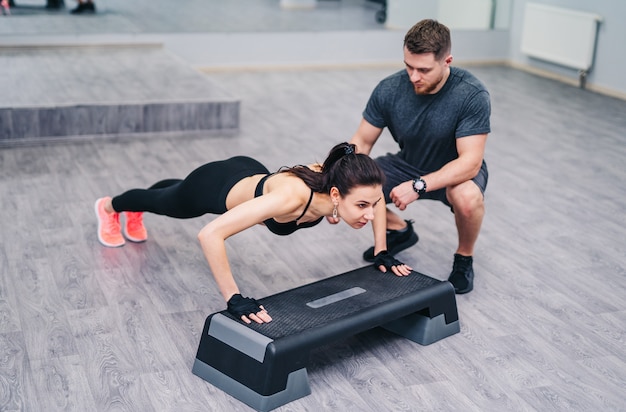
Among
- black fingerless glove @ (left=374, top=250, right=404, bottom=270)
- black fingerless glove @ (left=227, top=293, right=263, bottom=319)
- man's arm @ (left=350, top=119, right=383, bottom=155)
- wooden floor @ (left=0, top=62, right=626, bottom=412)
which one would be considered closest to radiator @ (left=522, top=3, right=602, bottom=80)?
wooden floor @ (left=0, top=62, right=626, bottom=412)

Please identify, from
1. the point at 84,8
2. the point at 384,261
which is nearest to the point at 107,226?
the point at 384,261

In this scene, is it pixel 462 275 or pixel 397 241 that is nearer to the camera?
pixel 462 275

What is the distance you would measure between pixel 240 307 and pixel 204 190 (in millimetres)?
534

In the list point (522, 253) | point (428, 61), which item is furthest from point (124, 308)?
point (522, 253)

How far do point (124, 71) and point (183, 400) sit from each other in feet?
12.2

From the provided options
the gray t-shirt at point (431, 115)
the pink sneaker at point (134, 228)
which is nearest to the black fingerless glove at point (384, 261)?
the gray t-shirt at point (431, 115)

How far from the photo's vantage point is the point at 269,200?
2303mm

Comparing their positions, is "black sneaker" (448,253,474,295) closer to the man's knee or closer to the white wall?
the man's knee

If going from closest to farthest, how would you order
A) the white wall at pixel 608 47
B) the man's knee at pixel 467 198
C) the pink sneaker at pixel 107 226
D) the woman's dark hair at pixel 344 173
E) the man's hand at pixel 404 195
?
the woman's dark hair at pixel 344 173 < the man's hand at pixel 404 195 < the man's knee at pixel 467 198 < the pink sneaker at pixel 107 226 < the white wall at pixel 608 47

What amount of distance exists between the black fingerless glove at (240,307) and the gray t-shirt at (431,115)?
1016mm

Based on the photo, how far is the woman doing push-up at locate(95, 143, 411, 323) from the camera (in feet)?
7.45

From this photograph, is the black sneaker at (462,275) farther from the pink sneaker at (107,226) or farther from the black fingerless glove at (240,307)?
the pink sneaker at (107,226)

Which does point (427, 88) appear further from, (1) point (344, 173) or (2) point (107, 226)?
(2) point (107, 226)

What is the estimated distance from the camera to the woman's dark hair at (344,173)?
2295mm
